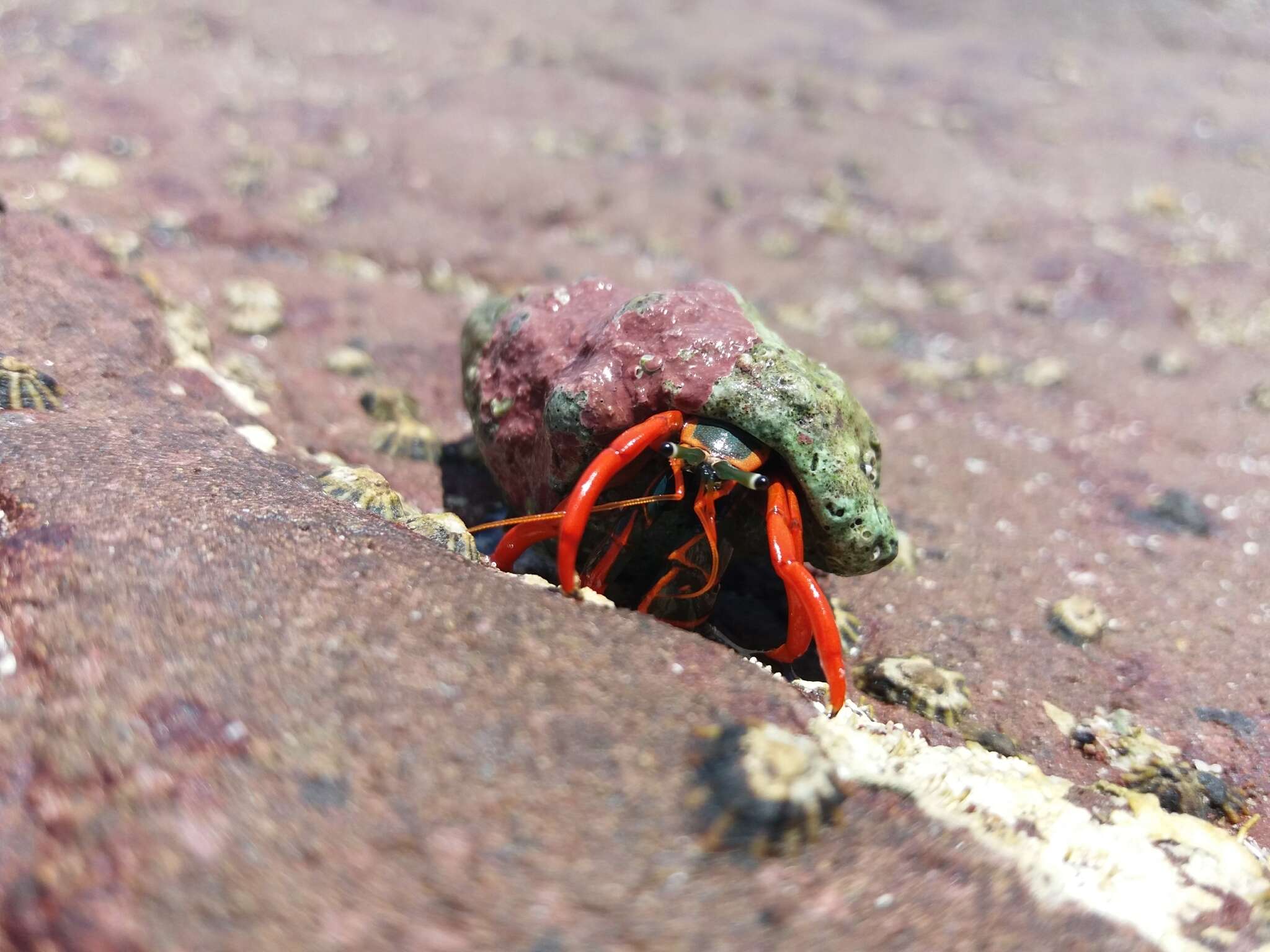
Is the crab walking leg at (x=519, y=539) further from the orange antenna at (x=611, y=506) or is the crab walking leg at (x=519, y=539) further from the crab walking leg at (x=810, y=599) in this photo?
the crab walking leg at (x=810, y=599)

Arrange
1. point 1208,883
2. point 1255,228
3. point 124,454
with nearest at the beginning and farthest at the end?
1. point 1208,883
2. point 124,454
3. point 1255,228

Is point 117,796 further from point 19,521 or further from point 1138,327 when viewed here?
point 1138,327

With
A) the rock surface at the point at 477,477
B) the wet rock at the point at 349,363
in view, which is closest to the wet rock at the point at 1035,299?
the rock surface at the point at 477,477

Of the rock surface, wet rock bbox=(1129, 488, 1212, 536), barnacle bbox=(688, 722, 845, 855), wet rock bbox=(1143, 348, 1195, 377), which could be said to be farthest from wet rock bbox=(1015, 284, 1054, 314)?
barnacle bbox=(688, 722, 845, 855)

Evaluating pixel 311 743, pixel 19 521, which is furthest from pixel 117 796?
pixel 19 521

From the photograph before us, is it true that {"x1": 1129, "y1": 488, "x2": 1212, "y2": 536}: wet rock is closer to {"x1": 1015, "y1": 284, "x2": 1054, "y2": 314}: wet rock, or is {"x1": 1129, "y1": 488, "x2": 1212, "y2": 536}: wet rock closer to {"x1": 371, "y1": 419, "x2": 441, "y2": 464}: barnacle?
{"x1": 1015, "y1": 284, "x2": 1054, "y2": 314}: wet rock

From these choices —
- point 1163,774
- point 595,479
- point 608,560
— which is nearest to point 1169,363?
point 1163,774

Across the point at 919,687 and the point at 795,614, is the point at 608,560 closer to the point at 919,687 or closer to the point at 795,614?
the point at 795,614
